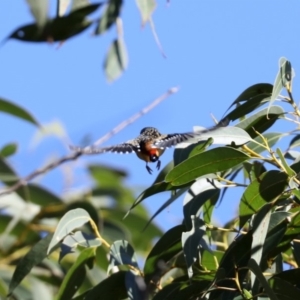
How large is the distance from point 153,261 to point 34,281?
1.21m

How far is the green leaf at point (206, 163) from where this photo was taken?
5.54 ft

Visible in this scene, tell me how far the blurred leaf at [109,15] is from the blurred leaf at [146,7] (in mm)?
209

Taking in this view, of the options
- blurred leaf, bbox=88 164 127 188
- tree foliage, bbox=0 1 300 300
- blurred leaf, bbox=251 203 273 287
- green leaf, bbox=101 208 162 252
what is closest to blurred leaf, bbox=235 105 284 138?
tree foliage, bbox=0 1 300 300

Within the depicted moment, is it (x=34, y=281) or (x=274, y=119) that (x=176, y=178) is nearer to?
(x=274, y=119)

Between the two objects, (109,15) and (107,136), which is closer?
(107,136)

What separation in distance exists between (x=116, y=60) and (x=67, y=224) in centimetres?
84

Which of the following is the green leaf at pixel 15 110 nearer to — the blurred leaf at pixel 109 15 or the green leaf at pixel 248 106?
the blurred leaf at pixel 109 15

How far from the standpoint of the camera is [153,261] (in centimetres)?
183

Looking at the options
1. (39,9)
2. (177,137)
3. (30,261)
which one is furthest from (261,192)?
(39,9)

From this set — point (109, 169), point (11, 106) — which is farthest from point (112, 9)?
point (109, 169)

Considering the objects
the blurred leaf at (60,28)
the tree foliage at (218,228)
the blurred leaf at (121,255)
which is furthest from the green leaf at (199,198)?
the blurred leaf at (60,28)

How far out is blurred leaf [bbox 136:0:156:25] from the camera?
2.17m

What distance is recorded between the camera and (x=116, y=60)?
8.47 ft

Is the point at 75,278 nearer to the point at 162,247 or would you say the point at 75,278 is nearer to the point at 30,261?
the point at 30,261
